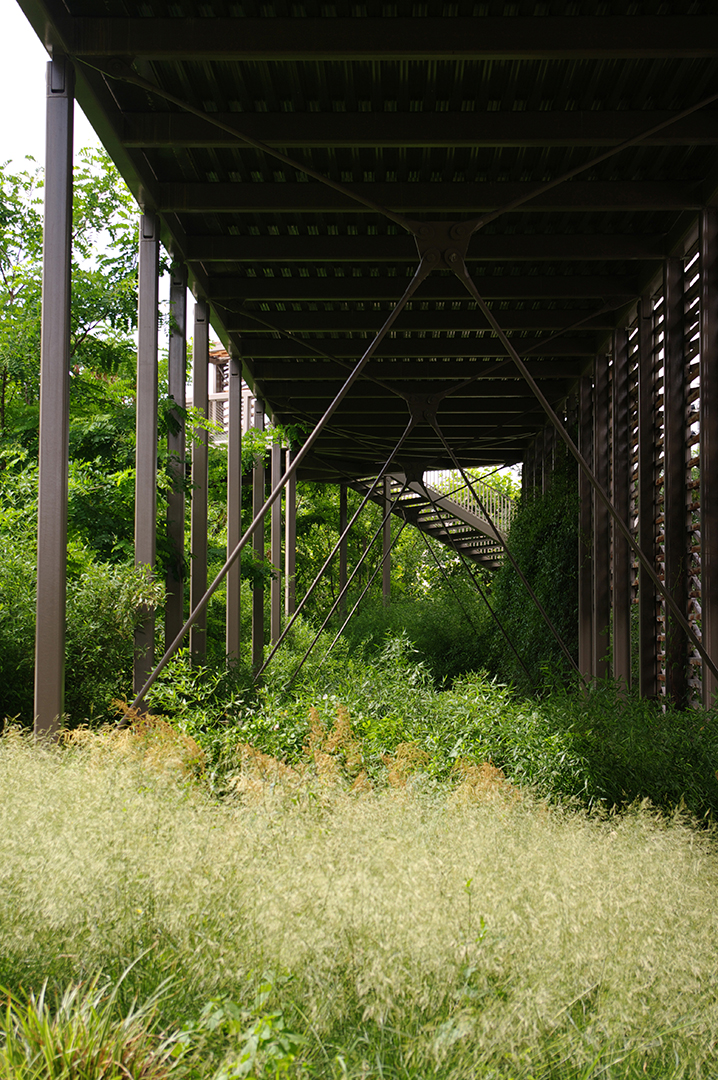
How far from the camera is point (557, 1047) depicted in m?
2.08

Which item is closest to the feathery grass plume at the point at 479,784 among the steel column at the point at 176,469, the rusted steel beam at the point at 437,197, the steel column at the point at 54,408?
the steel column at the point at 54,408

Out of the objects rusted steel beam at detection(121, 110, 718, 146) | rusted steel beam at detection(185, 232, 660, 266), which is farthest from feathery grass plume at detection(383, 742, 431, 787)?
rusted steel beam at detection(185, 232, 660, 266)

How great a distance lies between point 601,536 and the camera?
9.52m

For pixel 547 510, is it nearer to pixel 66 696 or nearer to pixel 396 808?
pixel 66 696

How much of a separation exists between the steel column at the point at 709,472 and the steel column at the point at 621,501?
95.6 inches

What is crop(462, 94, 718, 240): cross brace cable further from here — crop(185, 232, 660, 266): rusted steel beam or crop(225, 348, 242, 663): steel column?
crop(225, 348, 242, 663): steel column

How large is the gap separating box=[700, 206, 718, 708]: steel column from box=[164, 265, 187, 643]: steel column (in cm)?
419

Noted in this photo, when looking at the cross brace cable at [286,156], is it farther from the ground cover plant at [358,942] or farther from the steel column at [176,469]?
the ground cover plant at [358,942]

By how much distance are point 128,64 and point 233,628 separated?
6.47 meters

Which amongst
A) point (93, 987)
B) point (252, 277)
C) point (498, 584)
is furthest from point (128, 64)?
point (498, 584)

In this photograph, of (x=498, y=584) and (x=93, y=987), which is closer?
(x=93, y=987)

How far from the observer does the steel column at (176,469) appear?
7.15 metres

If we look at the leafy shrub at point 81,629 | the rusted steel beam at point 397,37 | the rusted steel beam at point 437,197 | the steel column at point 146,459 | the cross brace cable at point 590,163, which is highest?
the rusted steel beam at point 397,37

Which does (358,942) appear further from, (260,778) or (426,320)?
(426,320)
